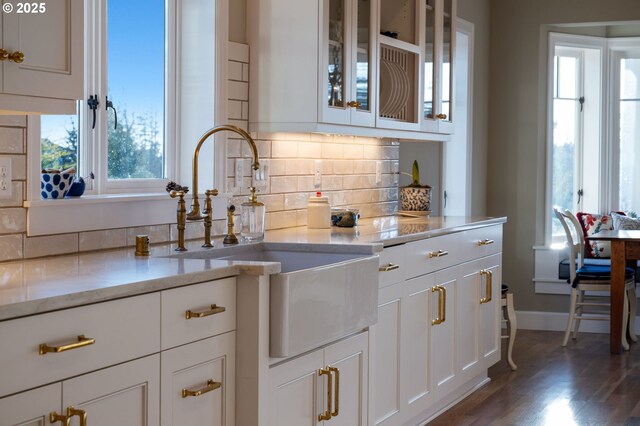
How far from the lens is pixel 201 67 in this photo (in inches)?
143

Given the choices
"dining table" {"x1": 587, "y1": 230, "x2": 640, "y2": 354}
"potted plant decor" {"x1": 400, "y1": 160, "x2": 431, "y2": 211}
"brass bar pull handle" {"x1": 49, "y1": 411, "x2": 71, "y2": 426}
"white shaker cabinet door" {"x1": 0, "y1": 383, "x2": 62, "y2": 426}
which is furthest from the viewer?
"dining table" {"x1": 587, "y1": 230, "x2": 640, "y2": 354}

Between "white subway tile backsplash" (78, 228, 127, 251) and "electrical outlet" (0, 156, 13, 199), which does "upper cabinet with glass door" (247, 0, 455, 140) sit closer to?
"white subway tile backsplash" (78, 228, 127, 251)

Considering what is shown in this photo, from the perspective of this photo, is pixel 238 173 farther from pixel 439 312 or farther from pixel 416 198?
pixel 416 198

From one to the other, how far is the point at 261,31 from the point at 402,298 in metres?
1.29

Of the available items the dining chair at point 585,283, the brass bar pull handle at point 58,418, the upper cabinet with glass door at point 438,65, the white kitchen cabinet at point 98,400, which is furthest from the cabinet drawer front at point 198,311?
the dining chair at point 585,283

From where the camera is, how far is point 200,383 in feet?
8.08

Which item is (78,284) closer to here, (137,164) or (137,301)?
(137,301)

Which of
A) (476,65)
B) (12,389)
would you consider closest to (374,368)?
(12,389)

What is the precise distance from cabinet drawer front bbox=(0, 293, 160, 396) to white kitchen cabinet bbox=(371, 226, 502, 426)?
128cm

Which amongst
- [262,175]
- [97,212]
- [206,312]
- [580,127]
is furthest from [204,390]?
[580,127]

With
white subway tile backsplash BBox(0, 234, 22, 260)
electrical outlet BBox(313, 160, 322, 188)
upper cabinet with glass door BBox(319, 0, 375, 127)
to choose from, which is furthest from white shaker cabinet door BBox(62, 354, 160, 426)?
electrical outlet BBox(313, 160, 322, 188)

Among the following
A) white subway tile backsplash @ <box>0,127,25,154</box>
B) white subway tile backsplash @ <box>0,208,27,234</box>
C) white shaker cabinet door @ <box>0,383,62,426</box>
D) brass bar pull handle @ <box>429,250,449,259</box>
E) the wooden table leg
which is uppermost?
white subway tile backsplash @ <box>0,127,25,154</box>

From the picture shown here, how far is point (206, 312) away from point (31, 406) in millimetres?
663

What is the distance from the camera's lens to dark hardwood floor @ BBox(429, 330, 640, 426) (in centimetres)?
444
